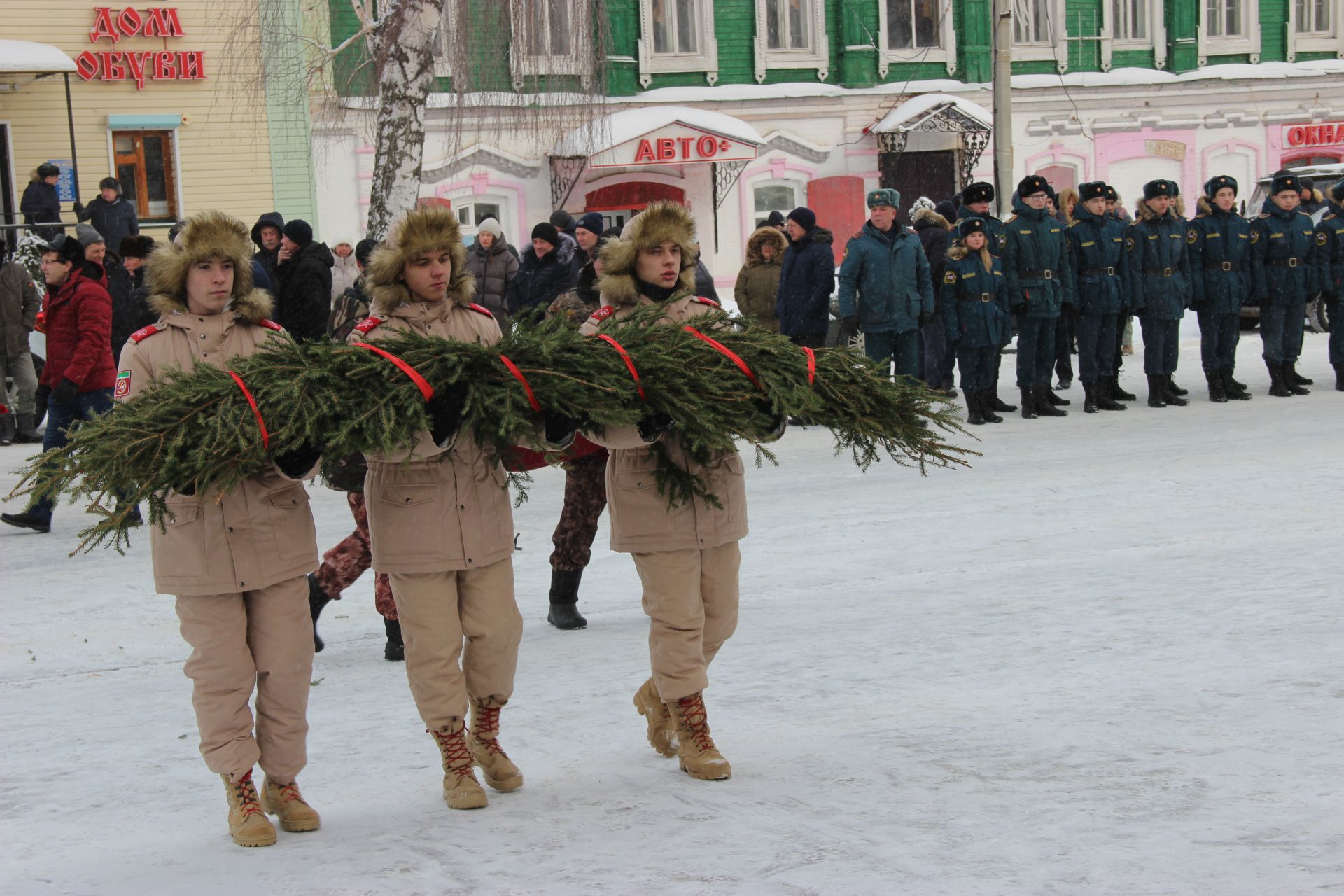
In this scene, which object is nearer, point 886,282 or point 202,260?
point 202,260

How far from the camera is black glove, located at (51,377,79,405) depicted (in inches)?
371

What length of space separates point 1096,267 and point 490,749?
31.3ft

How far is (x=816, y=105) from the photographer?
27656 millimetres

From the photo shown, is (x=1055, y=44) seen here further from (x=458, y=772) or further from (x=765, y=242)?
(x=458, y=772)

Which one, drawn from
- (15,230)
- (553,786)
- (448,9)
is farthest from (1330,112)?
(553,786)

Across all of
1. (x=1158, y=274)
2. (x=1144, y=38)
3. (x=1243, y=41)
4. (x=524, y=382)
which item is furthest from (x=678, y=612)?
(x=1243, y=41)

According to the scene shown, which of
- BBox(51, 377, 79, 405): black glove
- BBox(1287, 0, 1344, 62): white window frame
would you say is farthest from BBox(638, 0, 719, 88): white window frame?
BBox(51, 377, 79, 405): black glove

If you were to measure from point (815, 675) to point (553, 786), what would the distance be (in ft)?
4.87

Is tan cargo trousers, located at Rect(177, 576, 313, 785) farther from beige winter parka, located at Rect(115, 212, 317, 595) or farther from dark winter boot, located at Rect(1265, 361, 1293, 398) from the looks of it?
dark winter boot, located at Rect(1265, 361, 1293, 398)

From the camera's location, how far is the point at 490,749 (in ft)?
15.5

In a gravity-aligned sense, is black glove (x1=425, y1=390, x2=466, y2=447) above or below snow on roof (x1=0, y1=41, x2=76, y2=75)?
below

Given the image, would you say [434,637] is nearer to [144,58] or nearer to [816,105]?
[144,58]

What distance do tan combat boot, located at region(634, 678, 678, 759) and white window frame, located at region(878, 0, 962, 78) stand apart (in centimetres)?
2469

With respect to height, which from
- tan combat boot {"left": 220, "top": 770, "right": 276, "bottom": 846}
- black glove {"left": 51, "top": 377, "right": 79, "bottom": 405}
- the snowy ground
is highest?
black glove {"left": 51, "top": 377, "right": 79, "bottom": 405}
